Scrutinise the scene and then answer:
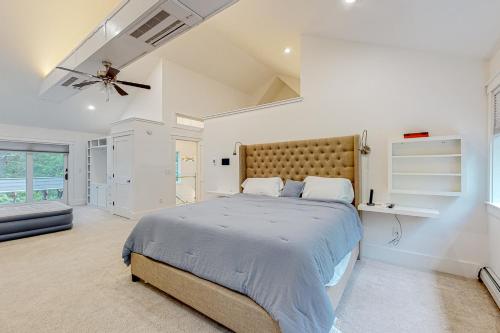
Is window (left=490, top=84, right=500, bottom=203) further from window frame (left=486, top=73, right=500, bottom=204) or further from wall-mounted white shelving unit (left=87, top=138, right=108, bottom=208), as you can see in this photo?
wall-mounted white shelving unit (left=87, top=138, right=108, bottom=208)

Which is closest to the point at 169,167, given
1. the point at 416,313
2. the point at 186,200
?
the point at 186,200

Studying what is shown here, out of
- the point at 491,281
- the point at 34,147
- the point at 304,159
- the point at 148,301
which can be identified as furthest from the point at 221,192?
the point at 34,147

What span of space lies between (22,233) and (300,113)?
5.17m

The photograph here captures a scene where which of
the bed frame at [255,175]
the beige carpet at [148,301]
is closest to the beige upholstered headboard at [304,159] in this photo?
the bed frame at [255,175]

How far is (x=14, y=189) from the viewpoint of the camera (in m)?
6.33

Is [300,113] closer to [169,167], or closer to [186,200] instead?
[169,167]

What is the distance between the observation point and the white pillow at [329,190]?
9.88 ft

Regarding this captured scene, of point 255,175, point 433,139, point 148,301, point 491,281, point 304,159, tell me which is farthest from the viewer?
point 255,175

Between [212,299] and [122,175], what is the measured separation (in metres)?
4.78

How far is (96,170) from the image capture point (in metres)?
7.31

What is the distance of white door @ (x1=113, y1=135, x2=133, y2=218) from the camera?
5.33 metres

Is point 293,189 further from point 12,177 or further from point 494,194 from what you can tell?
point 12,177

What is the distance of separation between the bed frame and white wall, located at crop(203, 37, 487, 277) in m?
0.22

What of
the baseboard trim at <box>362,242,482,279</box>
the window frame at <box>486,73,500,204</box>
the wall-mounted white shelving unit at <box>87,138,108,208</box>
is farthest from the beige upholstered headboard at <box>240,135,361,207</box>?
the wall-mounted white shelving unit at <box>87,138,108,208</box>
